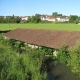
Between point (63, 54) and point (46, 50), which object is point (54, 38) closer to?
point (46, 50)

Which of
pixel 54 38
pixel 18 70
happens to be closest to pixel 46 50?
pixel 54 38

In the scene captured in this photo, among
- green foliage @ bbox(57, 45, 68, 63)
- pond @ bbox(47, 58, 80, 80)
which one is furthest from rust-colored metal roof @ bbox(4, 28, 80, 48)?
pond @ bbox(47, 58, 80, 80)

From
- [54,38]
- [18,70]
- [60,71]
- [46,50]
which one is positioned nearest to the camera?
[18,70]

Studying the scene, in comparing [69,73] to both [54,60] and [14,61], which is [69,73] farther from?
[14,61]

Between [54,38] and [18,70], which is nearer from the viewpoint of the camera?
[18,70]

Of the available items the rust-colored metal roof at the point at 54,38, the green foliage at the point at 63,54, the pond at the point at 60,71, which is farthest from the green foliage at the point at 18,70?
the rust-colored metal roof at the point at 54,38

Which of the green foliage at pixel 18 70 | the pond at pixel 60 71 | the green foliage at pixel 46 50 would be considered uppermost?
the green foliage at pixel 18 70

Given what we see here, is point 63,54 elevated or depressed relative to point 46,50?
elevated

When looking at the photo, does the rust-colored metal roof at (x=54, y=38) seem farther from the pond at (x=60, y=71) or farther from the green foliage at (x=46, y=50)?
the pond at (x=60, y=71)
